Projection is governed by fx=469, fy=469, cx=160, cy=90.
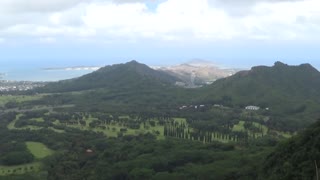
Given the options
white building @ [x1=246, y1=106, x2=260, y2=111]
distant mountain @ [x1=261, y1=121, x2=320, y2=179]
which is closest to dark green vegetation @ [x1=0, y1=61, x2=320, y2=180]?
distant mountain @ [x1=261, y1=121, x2=320, y2=179]

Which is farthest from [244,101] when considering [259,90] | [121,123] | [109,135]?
[109,135]

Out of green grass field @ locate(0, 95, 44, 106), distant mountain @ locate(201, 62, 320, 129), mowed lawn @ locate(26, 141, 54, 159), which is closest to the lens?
A: mowed lawn @ locate(26, 141, 54, 159)

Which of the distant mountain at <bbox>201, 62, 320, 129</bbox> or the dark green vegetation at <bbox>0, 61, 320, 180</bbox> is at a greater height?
the distant mountain at <bbox>201, 62, 320, 129</bbox>

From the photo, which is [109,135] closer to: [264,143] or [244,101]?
[264,143]

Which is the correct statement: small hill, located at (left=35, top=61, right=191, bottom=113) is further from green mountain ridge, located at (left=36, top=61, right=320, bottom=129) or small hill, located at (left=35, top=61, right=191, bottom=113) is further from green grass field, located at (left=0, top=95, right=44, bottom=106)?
green grass field, located at (left=0, top=95, right=44, bottom=106)

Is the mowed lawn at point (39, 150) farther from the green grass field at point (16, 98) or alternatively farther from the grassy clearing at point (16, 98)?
the grassy clearing at point (16, 98)

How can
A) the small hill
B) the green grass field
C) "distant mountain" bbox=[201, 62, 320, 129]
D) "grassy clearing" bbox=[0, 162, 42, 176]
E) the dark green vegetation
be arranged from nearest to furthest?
the dark green vegetation < "grassy clearing" bbox=[0, 162, 42, 176] < "distant mountain" bbox=[201, 62, 320, 129] < the small hill < the green grass field

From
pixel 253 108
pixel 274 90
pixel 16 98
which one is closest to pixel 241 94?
pixel 274 90

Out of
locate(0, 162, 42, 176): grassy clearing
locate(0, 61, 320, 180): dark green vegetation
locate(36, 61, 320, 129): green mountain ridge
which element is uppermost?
locate(36, 61, 320, 129): green mountain ridge
